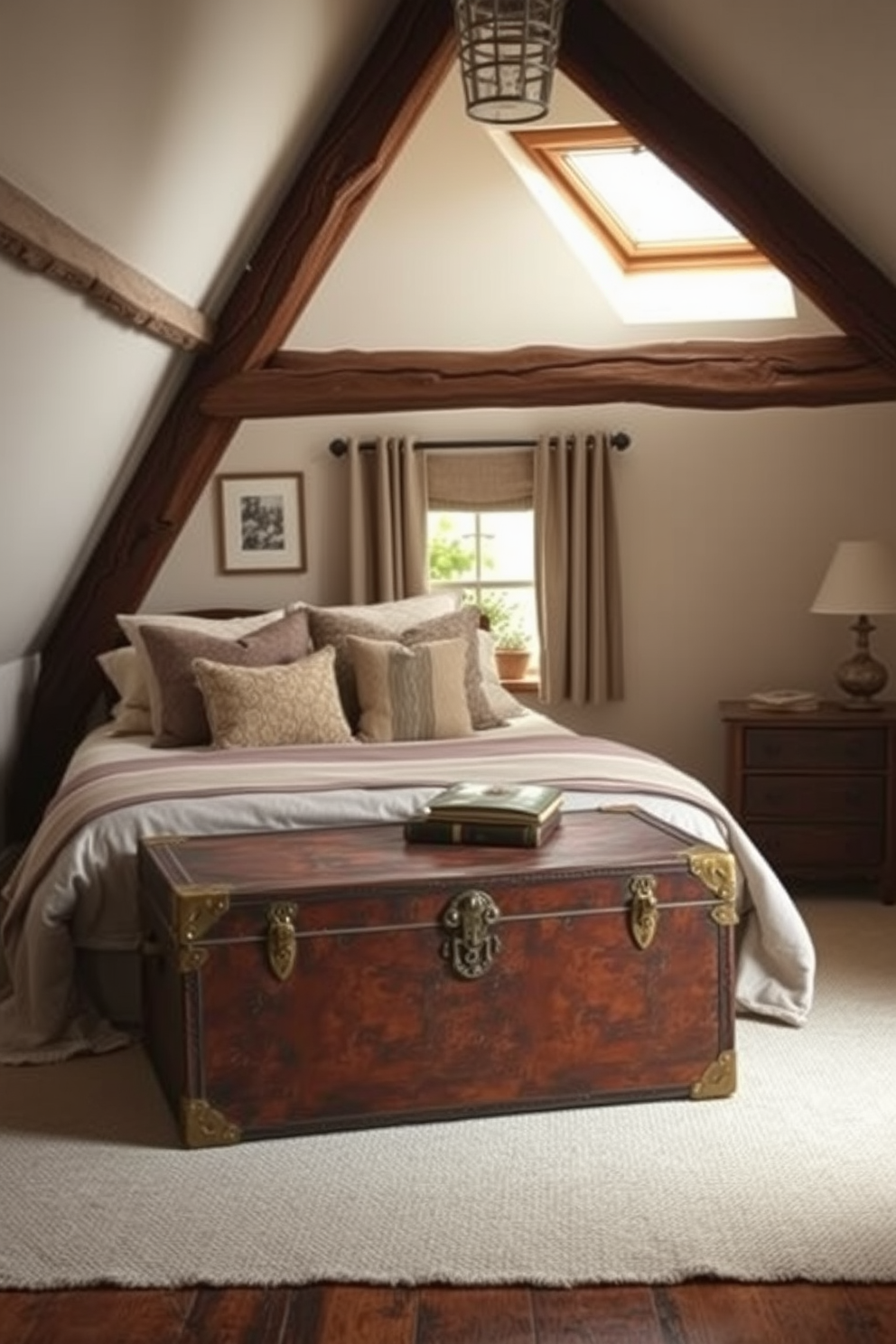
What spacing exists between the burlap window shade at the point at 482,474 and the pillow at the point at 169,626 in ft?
2.72

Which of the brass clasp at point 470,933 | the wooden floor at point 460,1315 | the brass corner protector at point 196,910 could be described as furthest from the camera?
the brass clasp at point 470,933

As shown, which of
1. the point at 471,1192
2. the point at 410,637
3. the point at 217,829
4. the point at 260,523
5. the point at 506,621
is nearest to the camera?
the point at 471,1192

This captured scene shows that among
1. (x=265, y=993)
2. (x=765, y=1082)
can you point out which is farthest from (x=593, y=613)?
(x=265, y=993)

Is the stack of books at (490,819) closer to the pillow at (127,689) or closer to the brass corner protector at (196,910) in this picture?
the brass corner protector at (196,910)

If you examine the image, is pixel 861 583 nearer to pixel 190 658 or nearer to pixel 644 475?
pixel 644 475

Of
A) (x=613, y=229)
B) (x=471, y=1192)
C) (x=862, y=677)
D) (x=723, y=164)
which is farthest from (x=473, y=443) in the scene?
(x=471, y=1192)

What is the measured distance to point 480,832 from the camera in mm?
3654

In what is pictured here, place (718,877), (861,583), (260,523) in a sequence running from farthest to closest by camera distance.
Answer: (260,523)
(861,583)
(718,877)

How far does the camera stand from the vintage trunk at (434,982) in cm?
329

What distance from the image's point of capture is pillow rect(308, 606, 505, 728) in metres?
5.23

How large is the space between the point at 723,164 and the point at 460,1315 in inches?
141

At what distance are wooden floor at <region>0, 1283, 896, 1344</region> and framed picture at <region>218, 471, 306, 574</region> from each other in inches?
148

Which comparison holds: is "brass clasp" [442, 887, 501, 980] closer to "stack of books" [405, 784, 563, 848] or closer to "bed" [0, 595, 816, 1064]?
"stack of books" [405, 784, 563, 848]

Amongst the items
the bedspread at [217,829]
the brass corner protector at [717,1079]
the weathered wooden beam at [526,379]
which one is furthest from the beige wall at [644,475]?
the brass corner protector at [717,1079]
